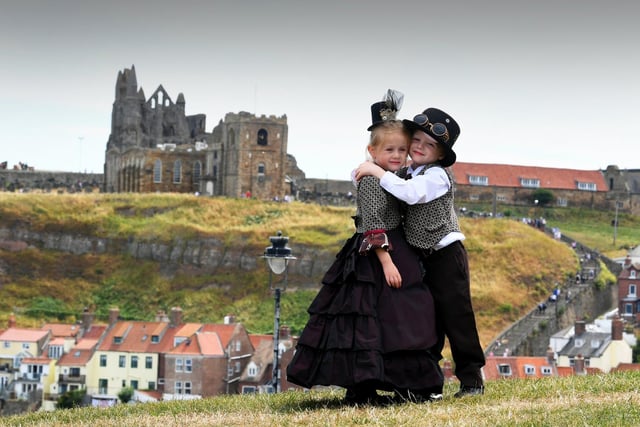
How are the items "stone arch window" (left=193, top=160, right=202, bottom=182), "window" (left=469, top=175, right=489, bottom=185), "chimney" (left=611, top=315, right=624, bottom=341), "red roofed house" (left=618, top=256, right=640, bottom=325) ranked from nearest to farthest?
1. "chimney" (left=611, top=315, right=624, bottom=341)
2. "red roofed house" (left=618, top=256, right=640, bottom=325)
3. "stone arch window" (left=193, top=160, right=202, bottom=182)
4. "window" (left=469, top=175, right=489, bottom=185)

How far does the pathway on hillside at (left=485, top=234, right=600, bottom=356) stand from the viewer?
5300 centimetres

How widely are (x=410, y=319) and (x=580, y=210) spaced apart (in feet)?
292

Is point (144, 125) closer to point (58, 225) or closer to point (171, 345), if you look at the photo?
point (58, 225)

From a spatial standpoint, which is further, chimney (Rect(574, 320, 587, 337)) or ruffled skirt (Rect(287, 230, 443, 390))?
chimney (Rect(574, 320, 587, 337))

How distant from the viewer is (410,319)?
10.9 meters

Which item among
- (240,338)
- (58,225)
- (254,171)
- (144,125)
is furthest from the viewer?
(144,125)

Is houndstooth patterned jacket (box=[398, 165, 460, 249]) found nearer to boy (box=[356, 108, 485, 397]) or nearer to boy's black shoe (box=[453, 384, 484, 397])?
boy (box=[356, 108, 485, 397])

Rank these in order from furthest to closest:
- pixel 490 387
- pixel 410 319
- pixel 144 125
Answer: pixel 144 125, pixel 490 387, pixel 410 319

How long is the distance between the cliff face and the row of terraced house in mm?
12504

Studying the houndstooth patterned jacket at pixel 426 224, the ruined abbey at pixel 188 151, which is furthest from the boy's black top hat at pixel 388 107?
the ruined abbey at pixel 188 151

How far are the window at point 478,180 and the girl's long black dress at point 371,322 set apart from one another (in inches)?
3445

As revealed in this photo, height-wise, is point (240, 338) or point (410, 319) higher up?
point (410, 319)

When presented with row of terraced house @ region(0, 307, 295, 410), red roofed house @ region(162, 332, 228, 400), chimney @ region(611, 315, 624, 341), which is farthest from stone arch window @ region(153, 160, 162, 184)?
chimney @ region(611, 315, 624, 341)

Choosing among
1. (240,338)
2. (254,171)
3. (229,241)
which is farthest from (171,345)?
(254,171)
